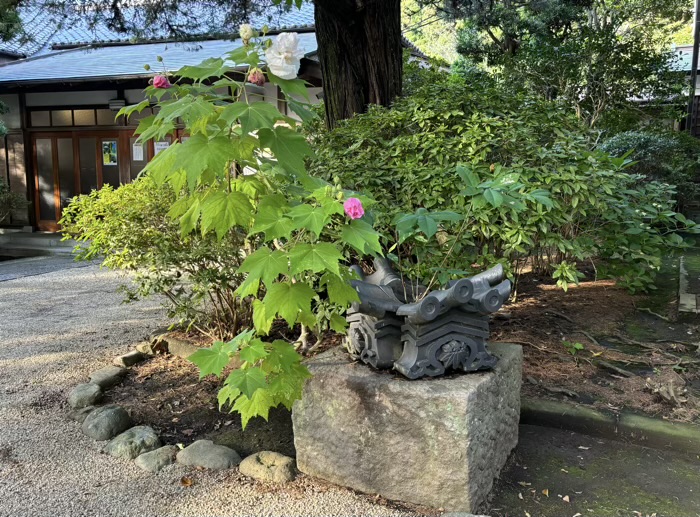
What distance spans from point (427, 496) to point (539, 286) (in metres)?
4.05

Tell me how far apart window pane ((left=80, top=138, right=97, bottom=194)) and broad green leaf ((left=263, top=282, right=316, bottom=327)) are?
11.7 m

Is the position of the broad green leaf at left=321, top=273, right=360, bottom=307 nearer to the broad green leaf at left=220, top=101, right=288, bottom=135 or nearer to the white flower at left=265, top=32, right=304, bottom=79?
the broad green leaf at left=220, top=101, right=288, bottom=135

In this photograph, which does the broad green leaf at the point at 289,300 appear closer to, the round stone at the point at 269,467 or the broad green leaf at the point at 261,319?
the broad green leaf at the point at 261,319

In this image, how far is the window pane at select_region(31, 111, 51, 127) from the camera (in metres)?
12.7

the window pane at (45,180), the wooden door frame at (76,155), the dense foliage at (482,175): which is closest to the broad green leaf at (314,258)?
the dense foliage at (482,175)

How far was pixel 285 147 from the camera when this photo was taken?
7.32 ft

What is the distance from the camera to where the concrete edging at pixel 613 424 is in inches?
118

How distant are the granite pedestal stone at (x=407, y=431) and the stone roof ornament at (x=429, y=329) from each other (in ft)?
0.20

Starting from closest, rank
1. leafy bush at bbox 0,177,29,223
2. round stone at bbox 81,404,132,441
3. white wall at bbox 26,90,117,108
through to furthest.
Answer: round stone at bbox 81,404,132,441 < leafy bush at bbox 0,177,29,223 < white wall at bbox 26,90,117,108

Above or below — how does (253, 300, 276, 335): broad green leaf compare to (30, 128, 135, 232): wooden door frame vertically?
below

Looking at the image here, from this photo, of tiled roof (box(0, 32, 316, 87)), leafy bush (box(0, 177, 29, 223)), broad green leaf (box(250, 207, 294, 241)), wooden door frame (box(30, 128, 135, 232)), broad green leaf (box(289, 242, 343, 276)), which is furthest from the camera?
wooden door frame (box(30, 128, 135, 232))

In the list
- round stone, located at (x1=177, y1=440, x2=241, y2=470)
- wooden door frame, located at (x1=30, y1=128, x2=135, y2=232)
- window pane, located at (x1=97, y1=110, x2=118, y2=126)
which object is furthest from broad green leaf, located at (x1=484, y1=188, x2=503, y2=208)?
window pane, located at (x1=97, y1=110, x2=118, y2=126)

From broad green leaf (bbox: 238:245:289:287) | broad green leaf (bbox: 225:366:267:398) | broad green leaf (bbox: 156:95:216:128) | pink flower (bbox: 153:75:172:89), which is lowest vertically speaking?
broad green leaf (bbox: 225:366:267:398)

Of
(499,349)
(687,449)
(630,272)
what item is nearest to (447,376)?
(499,349)
